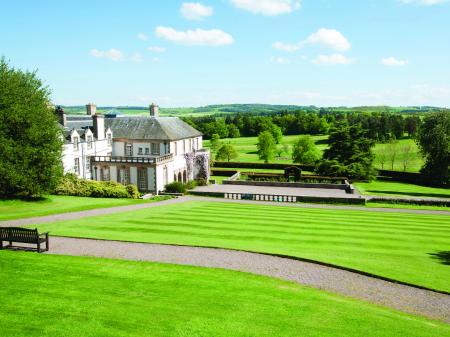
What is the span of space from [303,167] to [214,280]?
7537 centimetres

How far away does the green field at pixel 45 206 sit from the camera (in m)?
29.0

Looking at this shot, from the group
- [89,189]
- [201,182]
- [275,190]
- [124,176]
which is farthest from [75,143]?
[275,190]

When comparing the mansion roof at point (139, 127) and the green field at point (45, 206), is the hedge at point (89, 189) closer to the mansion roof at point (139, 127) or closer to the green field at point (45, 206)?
the green field at point (45, 206)

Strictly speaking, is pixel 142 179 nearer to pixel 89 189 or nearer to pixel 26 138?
pixel 89 189

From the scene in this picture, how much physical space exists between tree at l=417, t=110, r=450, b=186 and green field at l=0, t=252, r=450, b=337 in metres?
59.2

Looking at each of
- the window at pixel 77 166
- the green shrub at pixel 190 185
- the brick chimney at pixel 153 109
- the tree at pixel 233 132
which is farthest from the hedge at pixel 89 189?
the tree at pixel 233 132

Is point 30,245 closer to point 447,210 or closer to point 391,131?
point 447,210

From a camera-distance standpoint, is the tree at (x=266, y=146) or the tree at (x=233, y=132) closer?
the tree at (x=266, y=146)

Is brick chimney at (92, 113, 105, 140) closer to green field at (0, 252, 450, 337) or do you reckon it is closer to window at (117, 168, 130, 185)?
window at (117, 168, 130, 185)

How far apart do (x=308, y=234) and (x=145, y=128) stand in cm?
3754

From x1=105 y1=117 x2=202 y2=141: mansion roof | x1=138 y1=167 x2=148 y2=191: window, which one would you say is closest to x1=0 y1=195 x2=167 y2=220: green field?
x1=138 y1=167 x2=148 y2=191: window

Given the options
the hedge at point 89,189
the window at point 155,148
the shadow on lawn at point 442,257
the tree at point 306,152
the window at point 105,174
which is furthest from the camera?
the tree at point 306,152

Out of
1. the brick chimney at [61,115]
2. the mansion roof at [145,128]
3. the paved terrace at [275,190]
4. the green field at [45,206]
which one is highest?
the brick chimney at [61,115]

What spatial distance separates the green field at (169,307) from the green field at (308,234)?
15.5ft
